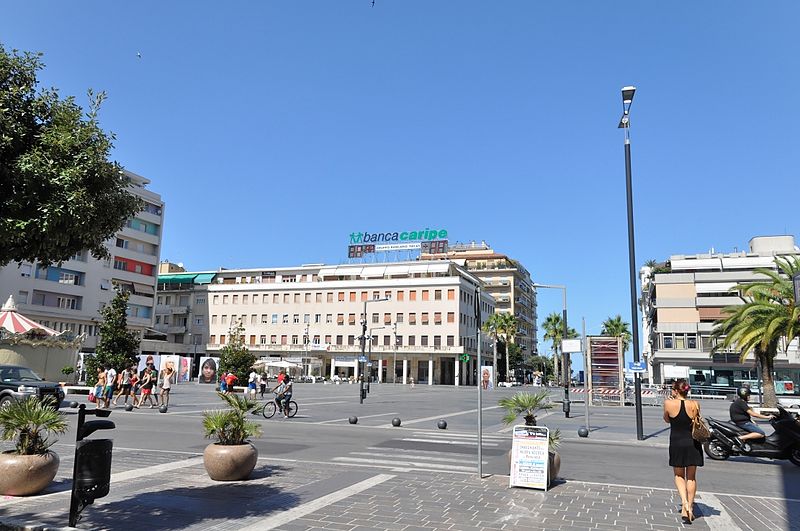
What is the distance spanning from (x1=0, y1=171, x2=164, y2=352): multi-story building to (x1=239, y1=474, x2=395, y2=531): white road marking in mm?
45548

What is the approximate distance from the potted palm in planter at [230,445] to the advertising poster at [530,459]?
4.01 meters

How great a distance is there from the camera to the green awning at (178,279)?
331ft

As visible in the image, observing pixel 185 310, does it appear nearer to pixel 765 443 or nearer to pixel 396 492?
pixel 765 443

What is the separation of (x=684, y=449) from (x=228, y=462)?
6.27 m

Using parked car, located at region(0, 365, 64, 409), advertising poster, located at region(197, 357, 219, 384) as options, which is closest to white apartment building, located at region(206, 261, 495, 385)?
advertising poster, located at region(197, 357, 219, 384)

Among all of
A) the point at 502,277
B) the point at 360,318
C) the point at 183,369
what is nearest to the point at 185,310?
the point at 360,318

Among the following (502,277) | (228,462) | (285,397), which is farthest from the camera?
(502,277)

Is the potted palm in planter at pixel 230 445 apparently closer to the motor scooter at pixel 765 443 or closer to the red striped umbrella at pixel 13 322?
the motor scooter at pixel 765 443

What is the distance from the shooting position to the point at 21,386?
19.6 metres

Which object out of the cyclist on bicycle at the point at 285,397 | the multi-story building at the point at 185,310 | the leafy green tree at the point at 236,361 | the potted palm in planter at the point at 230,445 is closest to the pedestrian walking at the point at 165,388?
the cyclist on bicycle at the point at 285,397

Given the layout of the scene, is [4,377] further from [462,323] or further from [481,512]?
[462,323]

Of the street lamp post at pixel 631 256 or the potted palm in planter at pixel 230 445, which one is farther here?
the street lamp post at pixel 631 256

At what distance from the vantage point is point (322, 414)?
24.2 meters

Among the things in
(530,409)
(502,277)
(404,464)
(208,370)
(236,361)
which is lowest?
(404,464)
